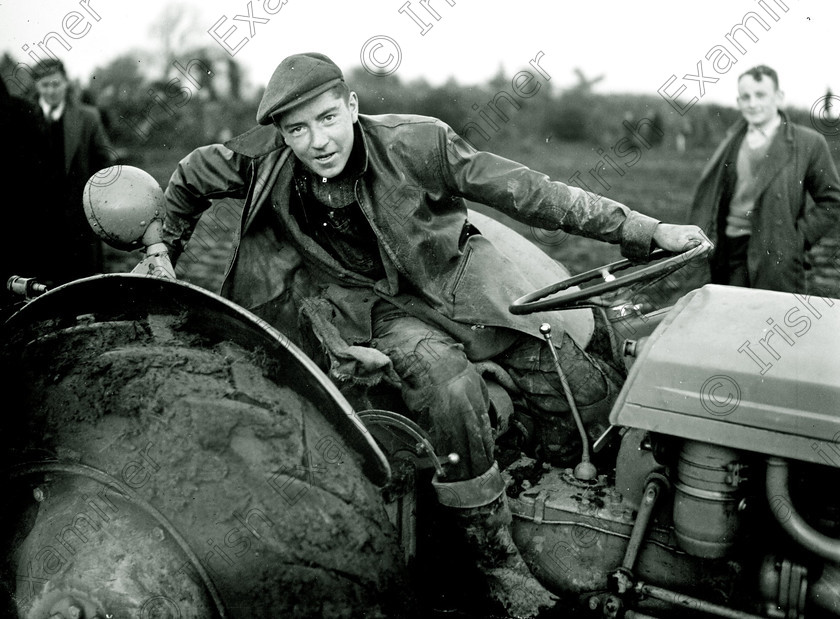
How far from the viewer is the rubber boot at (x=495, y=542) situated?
225 centimetres

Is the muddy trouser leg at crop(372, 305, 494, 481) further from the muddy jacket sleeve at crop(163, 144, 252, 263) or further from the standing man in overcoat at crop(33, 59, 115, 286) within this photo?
the standing man in overcoat at crop(33, 59, 115, 286)

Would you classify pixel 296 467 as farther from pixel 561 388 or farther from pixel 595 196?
pixel 595 196

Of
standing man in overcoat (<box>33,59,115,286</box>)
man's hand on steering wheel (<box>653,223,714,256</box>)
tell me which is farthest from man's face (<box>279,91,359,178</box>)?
standing man in overcoat (<box>33,59,115,286</box>)

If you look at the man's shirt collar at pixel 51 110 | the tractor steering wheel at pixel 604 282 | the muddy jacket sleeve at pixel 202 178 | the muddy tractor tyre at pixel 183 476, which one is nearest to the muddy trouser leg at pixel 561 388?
the tractor steering wheel at pixel 604 282

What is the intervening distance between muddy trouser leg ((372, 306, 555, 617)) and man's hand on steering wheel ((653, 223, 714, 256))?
26.8 inches

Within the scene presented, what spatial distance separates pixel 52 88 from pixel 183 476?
4.60 m

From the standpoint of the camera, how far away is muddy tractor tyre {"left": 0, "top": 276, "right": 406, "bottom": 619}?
1693 mm

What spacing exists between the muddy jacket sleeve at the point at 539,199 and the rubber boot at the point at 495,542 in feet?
2.63

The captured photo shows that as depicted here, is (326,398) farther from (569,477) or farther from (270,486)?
(569,477)

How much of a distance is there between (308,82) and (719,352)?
143 cm

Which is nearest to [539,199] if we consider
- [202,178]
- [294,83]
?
[294,83]

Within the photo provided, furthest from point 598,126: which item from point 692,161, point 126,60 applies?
point 126,60

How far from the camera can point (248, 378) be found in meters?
1.81

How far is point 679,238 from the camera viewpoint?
2.26 metres
